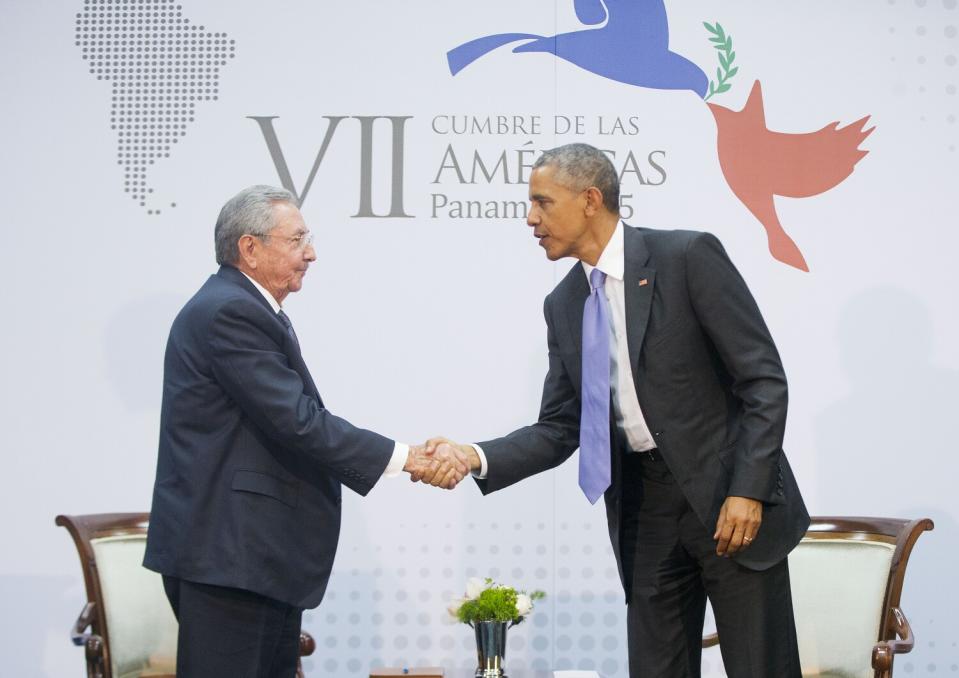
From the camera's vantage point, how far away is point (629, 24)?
4355 mm

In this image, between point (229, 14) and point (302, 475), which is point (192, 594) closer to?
point (302, 475)

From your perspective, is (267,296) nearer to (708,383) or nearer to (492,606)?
(492,606)

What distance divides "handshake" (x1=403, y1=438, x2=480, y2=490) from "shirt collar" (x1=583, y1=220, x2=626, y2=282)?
0.70 meters

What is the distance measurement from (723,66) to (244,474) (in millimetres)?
2643

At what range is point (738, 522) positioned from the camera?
96.6 inches

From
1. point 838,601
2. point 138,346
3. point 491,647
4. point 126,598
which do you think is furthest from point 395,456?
point 138,346

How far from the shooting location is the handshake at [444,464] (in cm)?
319

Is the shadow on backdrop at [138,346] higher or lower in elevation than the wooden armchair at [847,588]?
higher

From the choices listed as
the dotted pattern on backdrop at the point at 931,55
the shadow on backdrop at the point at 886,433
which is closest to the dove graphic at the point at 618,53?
the dotted pattern on backdrop at the point at 931,55

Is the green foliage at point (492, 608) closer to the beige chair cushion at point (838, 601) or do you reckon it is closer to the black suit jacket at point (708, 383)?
the black suit jacket at point (708, 383)

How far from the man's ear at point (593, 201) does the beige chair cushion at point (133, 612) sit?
6.31 feet

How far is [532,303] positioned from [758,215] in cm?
95

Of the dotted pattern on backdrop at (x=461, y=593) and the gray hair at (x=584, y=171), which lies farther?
the dotted pattern on backdrop at (x=461, y=593)

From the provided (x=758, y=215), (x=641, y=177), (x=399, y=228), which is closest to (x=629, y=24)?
(x=641, y=177)
